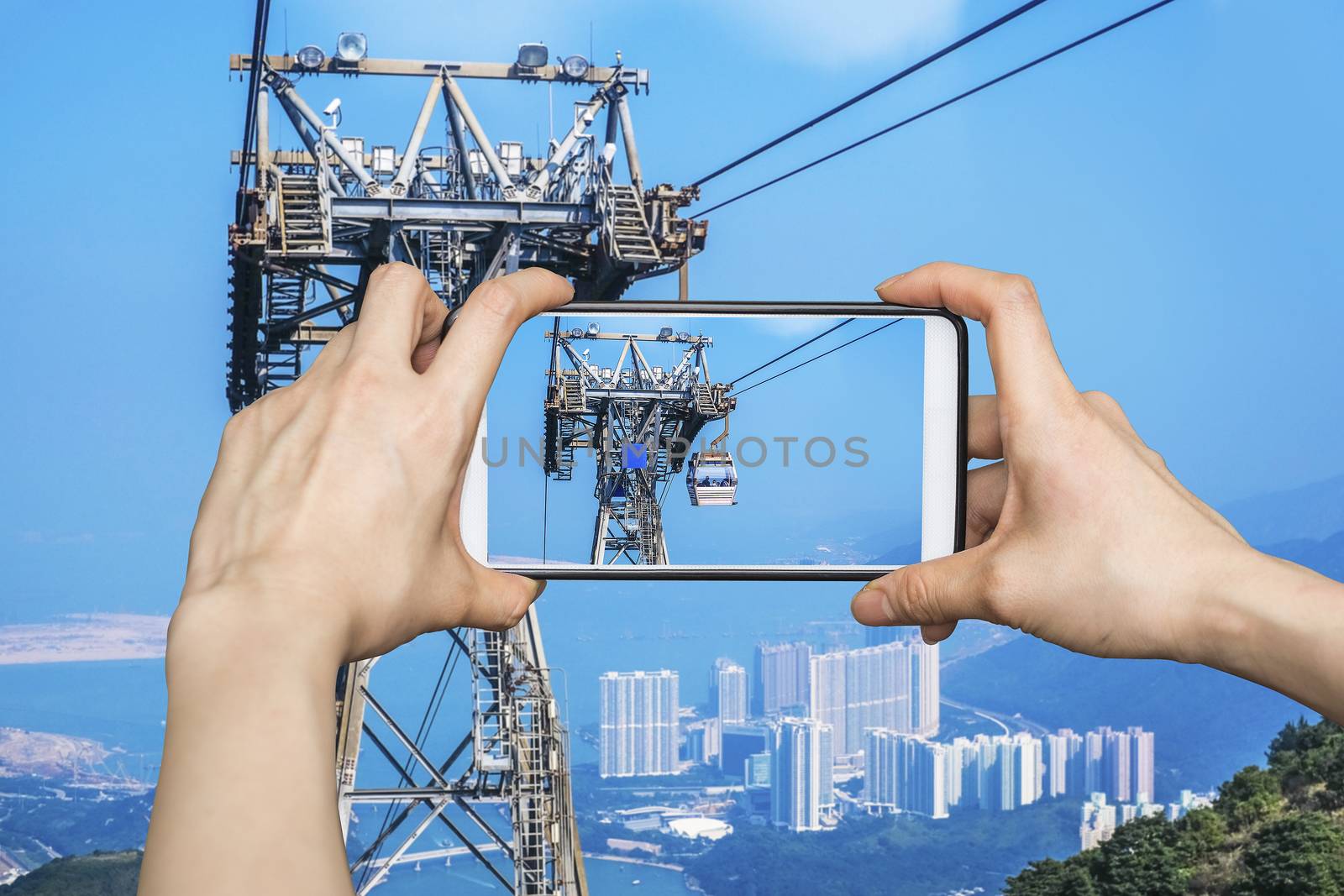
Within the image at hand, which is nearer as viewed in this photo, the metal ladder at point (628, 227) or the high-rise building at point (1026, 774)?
the metal ladder at point (628, 227)

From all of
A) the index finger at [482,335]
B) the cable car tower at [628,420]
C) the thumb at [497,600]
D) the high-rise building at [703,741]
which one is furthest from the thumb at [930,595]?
the high-rise building at [703,741]

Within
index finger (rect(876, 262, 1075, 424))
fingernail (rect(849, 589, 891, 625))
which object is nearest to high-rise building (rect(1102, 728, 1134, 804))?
fingernail (rect(849, 589, 891, 625))

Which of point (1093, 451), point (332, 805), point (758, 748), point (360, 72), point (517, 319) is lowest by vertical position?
point (758, 748)

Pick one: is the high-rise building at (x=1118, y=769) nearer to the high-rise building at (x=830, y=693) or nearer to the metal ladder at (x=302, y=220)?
the high-rise building at (x=830, y=693)

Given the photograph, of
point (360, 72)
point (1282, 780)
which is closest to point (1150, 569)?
point (360, 72)

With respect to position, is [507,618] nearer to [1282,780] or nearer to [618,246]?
[618,246]

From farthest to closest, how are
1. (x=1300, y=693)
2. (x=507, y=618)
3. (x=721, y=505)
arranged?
1. (x=721, y=505)
2. (x=507, y=618)
3. (x=1300, y=693)
